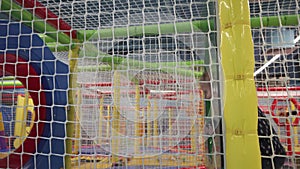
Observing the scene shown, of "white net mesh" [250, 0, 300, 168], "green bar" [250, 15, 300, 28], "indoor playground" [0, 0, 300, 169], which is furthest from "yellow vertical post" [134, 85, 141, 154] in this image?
"green bar" [250, 15, 300, 28]

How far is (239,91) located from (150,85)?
2.44 feet

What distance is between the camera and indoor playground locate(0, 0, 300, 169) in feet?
1.85

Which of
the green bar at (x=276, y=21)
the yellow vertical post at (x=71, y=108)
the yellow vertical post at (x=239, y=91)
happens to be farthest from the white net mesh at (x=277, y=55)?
the yellow vertical post at (x=71, y=108)

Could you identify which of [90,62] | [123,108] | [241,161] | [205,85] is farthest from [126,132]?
[241,161]

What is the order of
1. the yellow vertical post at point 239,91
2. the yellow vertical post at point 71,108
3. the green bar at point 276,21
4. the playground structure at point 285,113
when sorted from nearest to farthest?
the yellow vertical post at point 239,91 → the playground structure at point 285,113 → the yellow vertical post at point 71,108 → the green bar at point 276,21

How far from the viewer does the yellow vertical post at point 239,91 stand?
532 mm

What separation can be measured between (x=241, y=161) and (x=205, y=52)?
1.51 feet

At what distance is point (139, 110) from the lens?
148cm

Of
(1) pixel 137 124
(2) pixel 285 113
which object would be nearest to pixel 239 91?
(1) pixel 137 124

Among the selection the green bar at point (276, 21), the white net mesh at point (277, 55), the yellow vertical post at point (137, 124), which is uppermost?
the green bar at point (276, 21)

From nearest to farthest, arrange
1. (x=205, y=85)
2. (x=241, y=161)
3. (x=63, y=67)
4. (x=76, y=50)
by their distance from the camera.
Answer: (x=241, y=161)
(x=205, y=85)
(x=63, y=67)
(x=76, y=50)

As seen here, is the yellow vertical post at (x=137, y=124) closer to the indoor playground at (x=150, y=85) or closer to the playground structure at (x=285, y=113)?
the indoor playground at (x=150, y=85)

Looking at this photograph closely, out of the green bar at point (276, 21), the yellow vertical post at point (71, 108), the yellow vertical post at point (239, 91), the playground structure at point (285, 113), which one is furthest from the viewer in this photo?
the green bar at point (276, 21)

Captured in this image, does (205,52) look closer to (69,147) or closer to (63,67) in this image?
(63,67)
